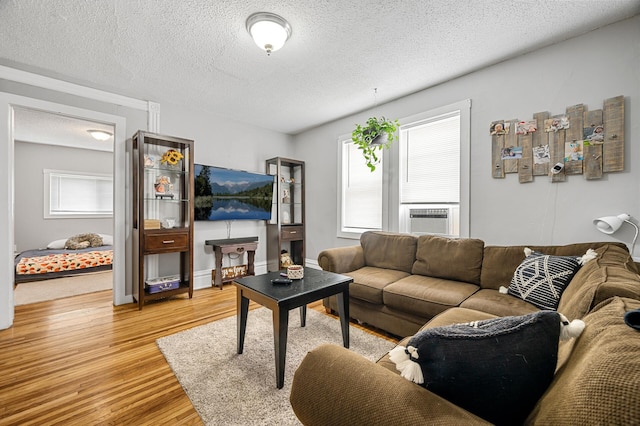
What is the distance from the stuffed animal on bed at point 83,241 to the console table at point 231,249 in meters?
3.41

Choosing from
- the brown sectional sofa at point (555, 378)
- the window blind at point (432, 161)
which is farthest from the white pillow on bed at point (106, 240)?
the brown sectional sofa at point (555, 378)

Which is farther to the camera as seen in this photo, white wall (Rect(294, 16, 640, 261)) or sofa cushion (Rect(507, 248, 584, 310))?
white wall (Rect(294, 16, 640, 261))

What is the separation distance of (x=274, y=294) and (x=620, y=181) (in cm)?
275

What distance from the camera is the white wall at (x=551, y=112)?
2.05m

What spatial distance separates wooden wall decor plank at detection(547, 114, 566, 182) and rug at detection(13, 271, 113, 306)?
556 cm

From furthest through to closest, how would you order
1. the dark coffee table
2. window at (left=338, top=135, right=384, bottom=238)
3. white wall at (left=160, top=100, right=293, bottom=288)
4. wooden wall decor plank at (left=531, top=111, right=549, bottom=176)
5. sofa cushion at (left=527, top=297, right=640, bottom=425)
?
1. window at (left=338, top=135, right=384, bottom=238)
2. white wall at (left=160, top=100, right=293, bottom=288)
3. wooden wall decor plank at (left=531, top=111, right=549, bottom=176)
4. the dark coffee table
5. sofa cushion at (left=527, top=297, right=640, bottom=425)

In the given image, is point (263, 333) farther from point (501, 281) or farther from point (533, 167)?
point (533, 167)

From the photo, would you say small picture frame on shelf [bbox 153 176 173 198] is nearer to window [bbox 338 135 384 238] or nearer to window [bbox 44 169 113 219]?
window [bbox 338 135 384 238]

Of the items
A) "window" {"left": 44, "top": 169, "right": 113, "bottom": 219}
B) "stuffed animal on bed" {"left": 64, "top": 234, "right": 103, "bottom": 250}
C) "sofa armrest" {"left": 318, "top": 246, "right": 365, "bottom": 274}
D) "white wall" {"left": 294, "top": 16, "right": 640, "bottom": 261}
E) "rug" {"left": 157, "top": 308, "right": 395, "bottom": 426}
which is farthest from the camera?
"window" {"left": 44, "top": 169, "right": 113, "bottom": 219}

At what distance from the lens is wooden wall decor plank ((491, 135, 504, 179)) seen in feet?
8.69

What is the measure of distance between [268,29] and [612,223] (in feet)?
9.55

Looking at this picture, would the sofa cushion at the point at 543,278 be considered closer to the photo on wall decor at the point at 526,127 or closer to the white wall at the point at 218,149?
the photo on wall decor at the point at 526,127

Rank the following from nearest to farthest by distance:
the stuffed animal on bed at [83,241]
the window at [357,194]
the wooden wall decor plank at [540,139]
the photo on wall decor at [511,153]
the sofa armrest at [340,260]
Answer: the wooden wall decor plank at [540,139] → the photo on wall decor at [511,153] → the sofa armrest at [340,260] → the window at [357,194] → the stuffed animal on bed at [83,241]

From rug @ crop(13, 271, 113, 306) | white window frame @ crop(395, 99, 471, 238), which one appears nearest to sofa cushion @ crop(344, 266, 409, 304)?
white window frame @ crop(395, 99, 471, 238)
